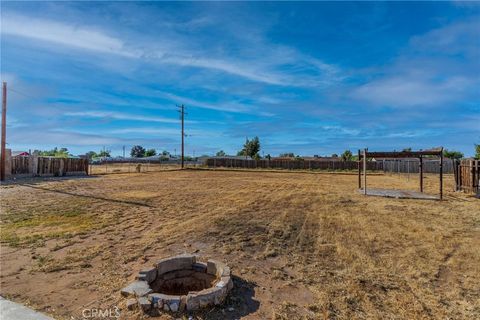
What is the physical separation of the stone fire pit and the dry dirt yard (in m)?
0.16

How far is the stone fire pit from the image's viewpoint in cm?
358

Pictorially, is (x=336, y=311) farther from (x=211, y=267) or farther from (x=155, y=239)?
(x=155, y=239)

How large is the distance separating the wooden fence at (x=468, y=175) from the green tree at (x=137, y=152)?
127m

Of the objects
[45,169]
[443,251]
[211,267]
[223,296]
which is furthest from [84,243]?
[45,169]

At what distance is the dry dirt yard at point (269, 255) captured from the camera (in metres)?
3.83

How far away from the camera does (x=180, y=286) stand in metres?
4.64

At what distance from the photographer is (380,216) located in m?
9.44

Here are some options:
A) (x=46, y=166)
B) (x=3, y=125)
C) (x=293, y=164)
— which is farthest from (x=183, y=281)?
(x=293, y=164)

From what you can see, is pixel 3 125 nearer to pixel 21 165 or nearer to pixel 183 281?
pixel 21 165

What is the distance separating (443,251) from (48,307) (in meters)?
6.67

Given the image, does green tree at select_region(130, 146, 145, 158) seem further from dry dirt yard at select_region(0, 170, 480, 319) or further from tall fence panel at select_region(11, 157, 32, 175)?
dry dirt yard at select_region(0, 170, 480, 319)

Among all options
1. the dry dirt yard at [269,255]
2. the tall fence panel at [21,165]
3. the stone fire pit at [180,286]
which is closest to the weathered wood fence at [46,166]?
the tall fence panel at [21,165]

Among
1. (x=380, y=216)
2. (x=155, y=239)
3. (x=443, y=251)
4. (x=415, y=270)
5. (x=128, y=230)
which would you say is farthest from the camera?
(x=380, y=216)

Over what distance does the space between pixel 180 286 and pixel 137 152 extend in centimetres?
13503
